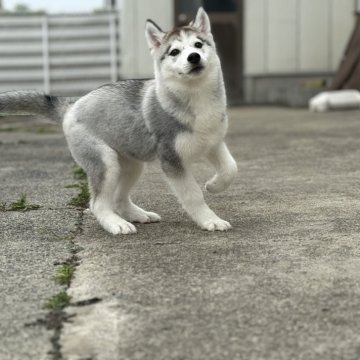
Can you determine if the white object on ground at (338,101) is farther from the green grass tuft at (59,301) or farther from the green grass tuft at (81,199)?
the green grass tuft at (59,301)

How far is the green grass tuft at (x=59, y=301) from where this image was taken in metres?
2.63

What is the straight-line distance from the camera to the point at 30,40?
1224 centimetres

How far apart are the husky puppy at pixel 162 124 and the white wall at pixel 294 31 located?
8.26m

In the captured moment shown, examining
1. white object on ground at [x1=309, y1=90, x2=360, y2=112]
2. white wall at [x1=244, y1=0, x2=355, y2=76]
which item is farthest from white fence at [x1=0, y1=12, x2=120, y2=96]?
white object on ground at [x1=309, y1=90, x2=360, y2=112]

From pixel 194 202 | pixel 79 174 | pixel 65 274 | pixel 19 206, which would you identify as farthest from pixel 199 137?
pixel 79 174

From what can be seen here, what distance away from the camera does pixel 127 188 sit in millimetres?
4211

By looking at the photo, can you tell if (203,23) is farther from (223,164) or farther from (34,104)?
(34,104)

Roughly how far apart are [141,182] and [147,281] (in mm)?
2557

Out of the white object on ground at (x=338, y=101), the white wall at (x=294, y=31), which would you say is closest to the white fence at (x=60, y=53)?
the white wall at (x=294, y=31)

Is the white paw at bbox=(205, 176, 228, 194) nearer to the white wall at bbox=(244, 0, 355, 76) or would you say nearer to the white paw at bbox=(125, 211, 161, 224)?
the white paw at bbox=(125, 211, 161, 224)

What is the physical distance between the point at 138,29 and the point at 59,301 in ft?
31.8

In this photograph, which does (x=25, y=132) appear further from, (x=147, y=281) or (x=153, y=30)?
(x=147, y=281)

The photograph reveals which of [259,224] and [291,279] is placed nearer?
[291,279]

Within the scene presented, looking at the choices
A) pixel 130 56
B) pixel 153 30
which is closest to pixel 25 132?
pixel 130 56
